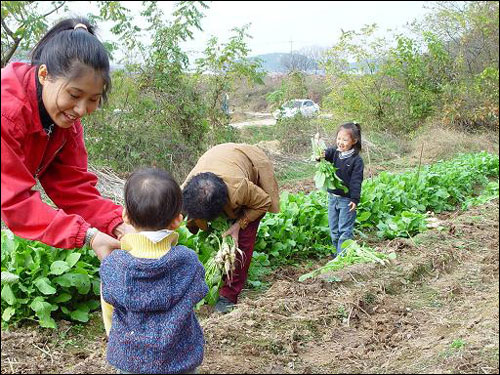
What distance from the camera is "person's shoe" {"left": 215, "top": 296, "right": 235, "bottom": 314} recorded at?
405 cm

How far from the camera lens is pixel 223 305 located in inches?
161

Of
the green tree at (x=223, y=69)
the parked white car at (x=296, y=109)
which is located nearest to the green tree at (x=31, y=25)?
A: the green tree at (x=223, y=69)

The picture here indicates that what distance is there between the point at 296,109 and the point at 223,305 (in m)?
10.5

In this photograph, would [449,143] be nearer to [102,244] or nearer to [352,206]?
[352,206]

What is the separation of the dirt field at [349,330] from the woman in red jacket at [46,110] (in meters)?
1.03

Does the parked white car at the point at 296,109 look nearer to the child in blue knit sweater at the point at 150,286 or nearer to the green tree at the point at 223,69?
the green tree at the point at 223,69

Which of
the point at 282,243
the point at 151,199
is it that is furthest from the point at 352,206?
the point at 151,199

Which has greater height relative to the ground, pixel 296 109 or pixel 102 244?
pixel 296 109

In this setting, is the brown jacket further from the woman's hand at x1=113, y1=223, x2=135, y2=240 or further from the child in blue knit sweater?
the child in blue knit sweater

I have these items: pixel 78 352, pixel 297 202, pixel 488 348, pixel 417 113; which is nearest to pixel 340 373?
pixel 488 348

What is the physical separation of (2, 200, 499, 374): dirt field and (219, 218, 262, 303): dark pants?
5.3 inches

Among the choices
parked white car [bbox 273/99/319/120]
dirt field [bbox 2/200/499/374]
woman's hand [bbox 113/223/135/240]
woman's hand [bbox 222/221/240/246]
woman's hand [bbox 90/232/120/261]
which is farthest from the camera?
parked white car [bbox 273/99/319/120]

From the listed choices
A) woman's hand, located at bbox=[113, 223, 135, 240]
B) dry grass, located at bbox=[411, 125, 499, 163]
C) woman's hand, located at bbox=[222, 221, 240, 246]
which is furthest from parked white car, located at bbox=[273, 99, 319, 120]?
woman's hand, located at bbox=[113, 223, 135, 240]

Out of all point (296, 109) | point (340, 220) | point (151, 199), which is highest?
point (296, 109)
